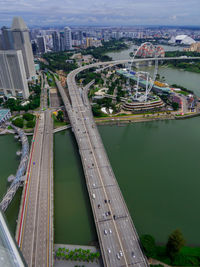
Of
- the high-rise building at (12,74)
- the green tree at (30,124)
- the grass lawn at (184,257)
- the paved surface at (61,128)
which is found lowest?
the grass lawn at (184,257)

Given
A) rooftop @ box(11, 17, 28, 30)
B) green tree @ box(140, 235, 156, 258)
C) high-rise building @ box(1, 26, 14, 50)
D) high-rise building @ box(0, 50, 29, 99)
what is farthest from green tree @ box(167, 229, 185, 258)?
high-rise building @ box(1, 26, 14, 50)

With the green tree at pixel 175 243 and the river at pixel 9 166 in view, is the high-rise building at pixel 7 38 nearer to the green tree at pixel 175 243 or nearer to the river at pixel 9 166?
the river at pixel 9 166

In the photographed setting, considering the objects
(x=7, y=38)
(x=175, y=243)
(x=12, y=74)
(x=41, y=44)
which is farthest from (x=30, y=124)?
(x=41, y=44)

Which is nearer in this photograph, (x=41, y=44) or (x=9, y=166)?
(x=9, y=166)

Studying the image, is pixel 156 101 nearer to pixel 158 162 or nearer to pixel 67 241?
pixel 158 162

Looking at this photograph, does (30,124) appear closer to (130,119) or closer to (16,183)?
(16,183)

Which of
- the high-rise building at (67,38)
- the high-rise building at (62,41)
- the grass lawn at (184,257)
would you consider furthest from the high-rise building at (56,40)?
the grass lawn at (184,257)

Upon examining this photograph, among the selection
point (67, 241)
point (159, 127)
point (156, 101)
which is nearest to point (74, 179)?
point (67, 241)
